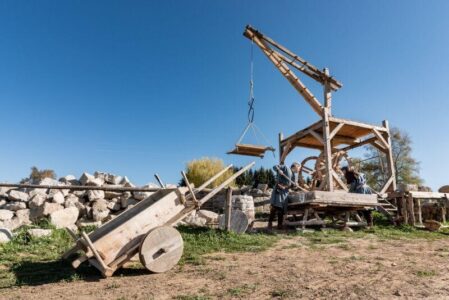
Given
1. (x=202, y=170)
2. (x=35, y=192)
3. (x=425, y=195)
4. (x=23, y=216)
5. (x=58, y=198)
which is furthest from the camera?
(x=202, y=170)

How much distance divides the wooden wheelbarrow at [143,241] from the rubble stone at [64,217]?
3483mm

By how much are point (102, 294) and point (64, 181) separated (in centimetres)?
639

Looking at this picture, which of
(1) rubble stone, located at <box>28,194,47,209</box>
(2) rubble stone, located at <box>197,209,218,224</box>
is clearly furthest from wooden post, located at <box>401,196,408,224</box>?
(1) rubble stone, located at <box>28,194,47,209</box>

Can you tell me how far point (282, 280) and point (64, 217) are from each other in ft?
19.5

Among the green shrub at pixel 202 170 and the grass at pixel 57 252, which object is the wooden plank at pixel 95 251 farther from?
the green shrub at pixel 202 170

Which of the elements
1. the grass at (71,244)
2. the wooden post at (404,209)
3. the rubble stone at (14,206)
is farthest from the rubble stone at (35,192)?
the wooden post at (404,209)

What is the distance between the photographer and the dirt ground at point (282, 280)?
12.7ft

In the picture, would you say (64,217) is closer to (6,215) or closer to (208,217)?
(6,215)

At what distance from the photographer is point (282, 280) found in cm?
440

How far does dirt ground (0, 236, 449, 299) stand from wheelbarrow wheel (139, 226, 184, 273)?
147 millimetres

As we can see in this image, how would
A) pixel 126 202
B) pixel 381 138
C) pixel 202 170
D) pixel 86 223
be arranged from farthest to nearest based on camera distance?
pixel 202 170 → pixel 381 138 → pixel 126 202 → pixel 86 223

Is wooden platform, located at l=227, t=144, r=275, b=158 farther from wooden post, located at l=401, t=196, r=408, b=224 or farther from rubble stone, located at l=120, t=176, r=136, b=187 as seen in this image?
wooden post, located at l=401, t=196, r=408, b=224

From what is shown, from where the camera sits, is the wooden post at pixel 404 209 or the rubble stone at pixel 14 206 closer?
the rubble stone at pixel 14 206

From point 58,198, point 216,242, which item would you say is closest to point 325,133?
point 216,242
